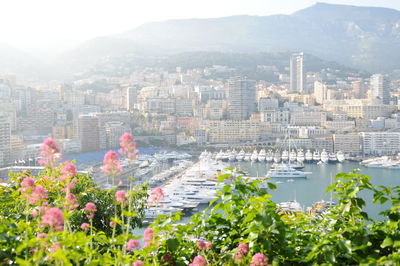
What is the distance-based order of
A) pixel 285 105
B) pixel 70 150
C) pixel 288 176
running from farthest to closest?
1. pixel 285 105
2. pixel 70 150
3. pixel 288 176

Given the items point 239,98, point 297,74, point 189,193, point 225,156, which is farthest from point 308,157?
point 297,74

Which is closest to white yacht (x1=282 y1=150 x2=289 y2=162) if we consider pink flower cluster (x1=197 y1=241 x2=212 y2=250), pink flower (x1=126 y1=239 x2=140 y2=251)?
pink flower cluster (x1=197 y1=241 x2=212 y2=250)

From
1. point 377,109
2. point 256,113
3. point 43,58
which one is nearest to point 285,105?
point 256,113

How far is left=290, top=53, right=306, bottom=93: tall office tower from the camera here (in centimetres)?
3322

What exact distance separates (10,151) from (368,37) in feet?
165

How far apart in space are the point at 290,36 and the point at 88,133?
4638 cm

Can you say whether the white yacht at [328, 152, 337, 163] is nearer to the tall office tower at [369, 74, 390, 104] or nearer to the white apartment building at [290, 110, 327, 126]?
the white apartment building at [290, 110, 327, 126]

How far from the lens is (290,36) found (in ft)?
194

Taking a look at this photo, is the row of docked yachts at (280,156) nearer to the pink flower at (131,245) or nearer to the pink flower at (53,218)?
the pink flower at (131,245)

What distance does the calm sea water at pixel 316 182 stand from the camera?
9380 mm

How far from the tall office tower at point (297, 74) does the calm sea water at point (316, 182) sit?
1824 cm

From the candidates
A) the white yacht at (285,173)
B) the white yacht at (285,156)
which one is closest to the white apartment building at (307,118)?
the white yacht at (285,156)

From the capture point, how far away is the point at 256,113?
22.8 m

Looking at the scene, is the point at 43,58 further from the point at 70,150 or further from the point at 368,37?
the point at 368,37
